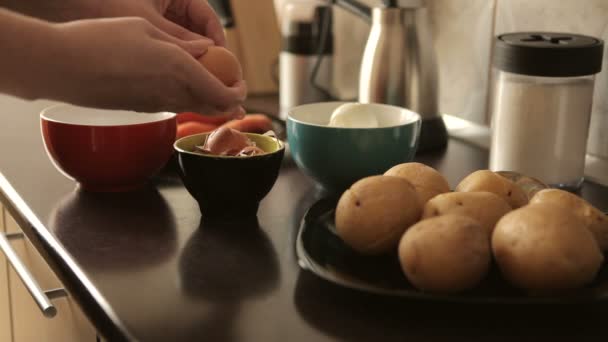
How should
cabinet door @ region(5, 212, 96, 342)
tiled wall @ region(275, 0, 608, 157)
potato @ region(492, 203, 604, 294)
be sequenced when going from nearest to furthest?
potato @ region(492, 203, 604, 294), cabinet door @ region(5, 212, 96, 342), tiled wall @ region(275, 0, 608, 157)

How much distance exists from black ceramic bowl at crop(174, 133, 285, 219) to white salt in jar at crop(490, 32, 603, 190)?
325 millimetres

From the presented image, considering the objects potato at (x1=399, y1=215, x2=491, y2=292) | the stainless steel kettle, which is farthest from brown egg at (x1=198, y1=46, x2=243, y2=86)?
the stainless steel kettle

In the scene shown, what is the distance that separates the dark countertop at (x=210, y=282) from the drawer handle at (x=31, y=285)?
0.23ft

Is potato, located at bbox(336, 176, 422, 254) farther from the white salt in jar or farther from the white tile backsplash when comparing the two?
the white tile backsplash

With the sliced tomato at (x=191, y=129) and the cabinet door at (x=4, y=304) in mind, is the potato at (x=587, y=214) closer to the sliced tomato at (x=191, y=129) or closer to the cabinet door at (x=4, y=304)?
the sliced tomato at (x=191, y=129)

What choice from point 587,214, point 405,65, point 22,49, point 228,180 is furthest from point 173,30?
point 587,214

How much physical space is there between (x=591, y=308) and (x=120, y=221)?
0.56 metres

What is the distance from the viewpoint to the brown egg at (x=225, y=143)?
104cm

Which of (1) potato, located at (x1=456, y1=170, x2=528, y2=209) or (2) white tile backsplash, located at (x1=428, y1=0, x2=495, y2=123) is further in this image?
(2) white tile backsplash, located at (x1=428, y1=0, x2=495, y2=123)

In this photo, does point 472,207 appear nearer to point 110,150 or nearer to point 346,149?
point 346,149

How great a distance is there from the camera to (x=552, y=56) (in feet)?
3.47

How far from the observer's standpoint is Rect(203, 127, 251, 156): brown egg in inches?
41.0

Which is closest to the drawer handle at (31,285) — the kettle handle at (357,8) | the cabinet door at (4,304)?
the cabinet door at (4,304)

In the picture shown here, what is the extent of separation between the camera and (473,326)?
74cm
